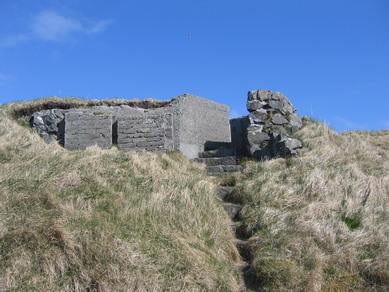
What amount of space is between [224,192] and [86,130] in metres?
5.23

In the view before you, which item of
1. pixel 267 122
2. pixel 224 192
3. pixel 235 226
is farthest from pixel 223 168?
pixel 235 226

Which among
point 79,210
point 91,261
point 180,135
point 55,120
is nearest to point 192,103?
point 180,135

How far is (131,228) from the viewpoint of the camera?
6488 mm

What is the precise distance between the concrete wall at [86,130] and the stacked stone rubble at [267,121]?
4.04 metres

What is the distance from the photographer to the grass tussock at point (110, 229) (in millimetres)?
5605

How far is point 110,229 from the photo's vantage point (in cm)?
634

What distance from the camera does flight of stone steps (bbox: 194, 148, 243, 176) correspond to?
33.6ft

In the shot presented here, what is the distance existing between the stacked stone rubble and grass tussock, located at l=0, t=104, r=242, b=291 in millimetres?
2812

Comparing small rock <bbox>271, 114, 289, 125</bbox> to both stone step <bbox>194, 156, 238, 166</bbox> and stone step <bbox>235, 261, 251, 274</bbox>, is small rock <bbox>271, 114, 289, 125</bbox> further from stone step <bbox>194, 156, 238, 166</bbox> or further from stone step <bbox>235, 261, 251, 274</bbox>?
stone step <bbox>235, 261, 251, 274</bbox>

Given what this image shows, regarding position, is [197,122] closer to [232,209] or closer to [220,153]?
[220,153]

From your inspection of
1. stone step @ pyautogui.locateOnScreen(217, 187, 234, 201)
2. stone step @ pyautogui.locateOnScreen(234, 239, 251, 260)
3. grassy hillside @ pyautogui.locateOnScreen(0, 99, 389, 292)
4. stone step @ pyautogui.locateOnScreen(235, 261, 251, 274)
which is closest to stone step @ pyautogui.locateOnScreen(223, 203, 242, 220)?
grassy hillside @ pyautogui.locateOnScreen(0, 99, 389, 292)

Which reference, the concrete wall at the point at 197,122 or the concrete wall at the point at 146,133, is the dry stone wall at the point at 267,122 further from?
the concrete wall at the point at 146,133

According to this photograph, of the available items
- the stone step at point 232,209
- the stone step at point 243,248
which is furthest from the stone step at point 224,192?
the stone step at point 243,248

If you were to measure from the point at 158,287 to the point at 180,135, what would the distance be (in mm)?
7169
